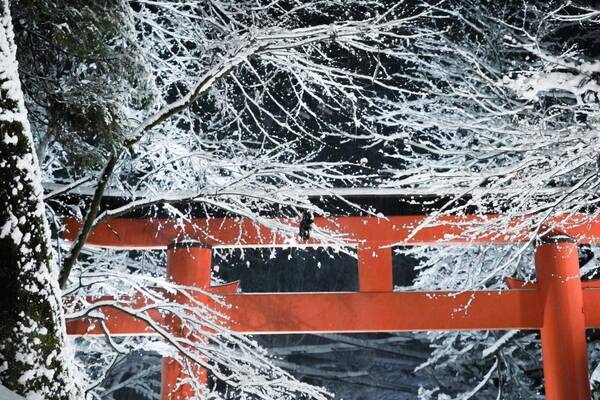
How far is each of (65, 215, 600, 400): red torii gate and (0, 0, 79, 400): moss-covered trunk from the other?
386cm

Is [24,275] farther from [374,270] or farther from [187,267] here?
[374,270]

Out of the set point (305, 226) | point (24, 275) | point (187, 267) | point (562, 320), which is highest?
point (187, 267)

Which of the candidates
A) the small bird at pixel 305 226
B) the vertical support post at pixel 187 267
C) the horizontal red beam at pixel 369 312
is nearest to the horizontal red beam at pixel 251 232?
the vertical support post at pixel 187 267

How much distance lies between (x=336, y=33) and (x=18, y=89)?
1883 mm

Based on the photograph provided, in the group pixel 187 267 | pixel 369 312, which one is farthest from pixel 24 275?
pixel 369 312

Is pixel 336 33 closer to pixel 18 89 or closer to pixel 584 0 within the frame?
pixel 18 89

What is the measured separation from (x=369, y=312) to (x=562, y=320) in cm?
203

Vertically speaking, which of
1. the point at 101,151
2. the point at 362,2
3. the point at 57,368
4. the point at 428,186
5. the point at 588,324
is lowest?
the point at 57,368

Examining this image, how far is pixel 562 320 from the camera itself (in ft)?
22.3

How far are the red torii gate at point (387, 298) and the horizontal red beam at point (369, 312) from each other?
0.01 meters

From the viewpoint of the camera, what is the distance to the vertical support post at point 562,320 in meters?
6.74

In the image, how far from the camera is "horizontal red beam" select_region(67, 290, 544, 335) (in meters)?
6.63

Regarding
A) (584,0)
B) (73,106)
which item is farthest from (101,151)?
(584,0)

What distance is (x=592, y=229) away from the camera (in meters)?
7.15
